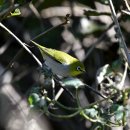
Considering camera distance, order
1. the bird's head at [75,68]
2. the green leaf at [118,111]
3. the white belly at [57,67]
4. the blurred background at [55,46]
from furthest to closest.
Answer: the blurred background at [55,46]
the bird's head at [75,68]
the white belly at [57,67]
the green leaf at [118,111]

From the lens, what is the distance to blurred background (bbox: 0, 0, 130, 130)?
3271mm

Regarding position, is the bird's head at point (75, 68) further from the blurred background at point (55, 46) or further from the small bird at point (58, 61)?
the blurred background at point (55, 46)

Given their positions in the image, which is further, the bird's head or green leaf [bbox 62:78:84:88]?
the bird's head

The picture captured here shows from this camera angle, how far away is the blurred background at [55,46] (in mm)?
3271

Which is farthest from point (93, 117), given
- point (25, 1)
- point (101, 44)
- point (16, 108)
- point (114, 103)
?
point (101, 44)

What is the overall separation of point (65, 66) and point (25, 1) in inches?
22.7

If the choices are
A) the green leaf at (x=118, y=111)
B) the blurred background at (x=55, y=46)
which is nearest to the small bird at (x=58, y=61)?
the green leaf at (x=118, y=111)

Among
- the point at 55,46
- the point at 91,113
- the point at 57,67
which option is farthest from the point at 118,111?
the point at 55,46

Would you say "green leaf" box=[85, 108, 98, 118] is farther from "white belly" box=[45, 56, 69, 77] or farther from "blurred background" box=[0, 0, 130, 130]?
"blurred background" box=[0, 0, 130, 130]

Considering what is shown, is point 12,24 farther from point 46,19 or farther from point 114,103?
point 114,103

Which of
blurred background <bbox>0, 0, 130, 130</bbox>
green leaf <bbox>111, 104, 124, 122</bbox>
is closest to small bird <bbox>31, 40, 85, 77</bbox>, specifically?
green leaf <bbox>111, 104, 124, 122</bbox>

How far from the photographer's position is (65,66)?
7.17 ft

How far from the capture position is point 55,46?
362 cm

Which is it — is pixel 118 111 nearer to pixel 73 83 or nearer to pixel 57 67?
pixel 73 83
